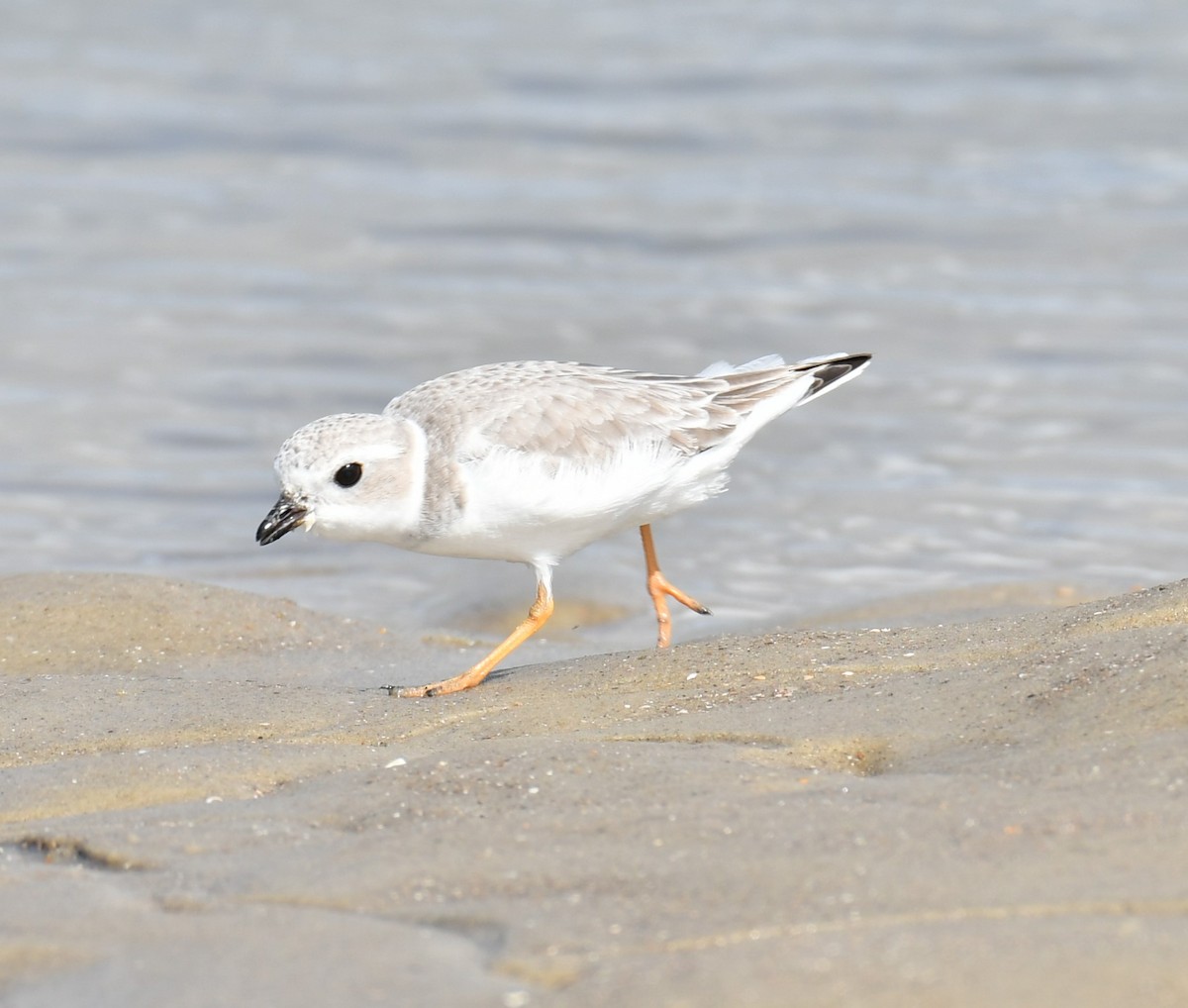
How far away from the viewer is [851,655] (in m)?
5.08

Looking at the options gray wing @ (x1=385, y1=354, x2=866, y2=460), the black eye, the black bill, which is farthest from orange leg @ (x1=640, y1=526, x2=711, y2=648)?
the black bill

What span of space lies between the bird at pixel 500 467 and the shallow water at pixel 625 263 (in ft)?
5.87

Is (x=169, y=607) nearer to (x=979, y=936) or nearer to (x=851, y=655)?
(x=851, y=655)

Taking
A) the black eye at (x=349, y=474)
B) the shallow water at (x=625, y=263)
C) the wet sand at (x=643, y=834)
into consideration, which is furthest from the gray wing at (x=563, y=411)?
the shallow water at (x=625, y=263)

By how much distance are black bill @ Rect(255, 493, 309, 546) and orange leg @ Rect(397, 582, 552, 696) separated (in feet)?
2.18

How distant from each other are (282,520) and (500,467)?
738mm

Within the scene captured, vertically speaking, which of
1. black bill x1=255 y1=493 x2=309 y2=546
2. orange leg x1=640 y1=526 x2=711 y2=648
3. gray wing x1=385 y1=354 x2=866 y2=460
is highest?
gray wing x1=385 y1=354 x2=866 y2=460

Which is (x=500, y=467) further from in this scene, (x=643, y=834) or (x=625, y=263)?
(x=625, y=263)

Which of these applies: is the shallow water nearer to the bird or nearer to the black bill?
the bird

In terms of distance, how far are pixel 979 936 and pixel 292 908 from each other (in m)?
1.22

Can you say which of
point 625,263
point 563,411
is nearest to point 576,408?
point 563,411

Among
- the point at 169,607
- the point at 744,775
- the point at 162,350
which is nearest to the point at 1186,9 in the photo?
the point at 162,350

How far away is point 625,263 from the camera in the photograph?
42.9 ft

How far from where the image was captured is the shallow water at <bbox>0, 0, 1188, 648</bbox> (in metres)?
8.98
